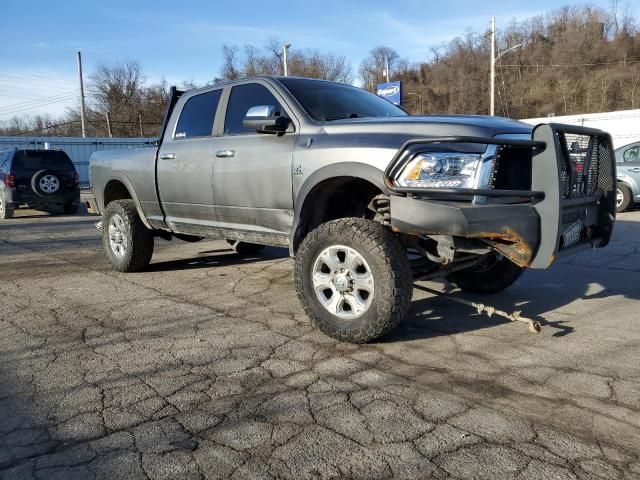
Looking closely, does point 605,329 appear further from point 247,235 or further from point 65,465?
point 65,465

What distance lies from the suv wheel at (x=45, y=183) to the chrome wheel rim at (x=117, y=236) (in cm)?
Answer: 819

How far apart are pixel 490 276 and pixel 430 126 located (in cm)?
208

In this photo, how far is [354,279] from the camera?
3893 mm

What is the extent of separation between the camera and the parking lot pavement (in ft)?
8.14

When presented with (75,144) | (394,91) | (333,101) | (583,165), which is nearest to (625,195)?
(583,165)

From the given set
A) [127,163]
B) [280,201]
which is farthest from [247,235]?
[127,163]

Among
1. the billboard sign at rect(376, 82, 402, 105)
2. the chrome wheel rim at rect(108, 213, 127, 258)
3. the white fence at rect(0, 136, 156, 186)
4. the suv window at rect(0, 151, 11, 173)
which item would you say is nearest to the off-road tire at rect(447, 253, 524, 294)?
the chrome wheel rim at rect(108, 213, 127, 258)

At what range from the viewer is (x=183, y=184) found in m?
5.62

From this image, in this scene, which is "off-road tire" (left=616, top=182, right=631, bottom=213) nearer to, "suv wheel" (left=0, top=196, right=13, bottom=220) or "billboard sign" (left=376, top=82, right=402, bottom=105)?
"billboard sign" (left=376, top=82, right=402, bottom=105)

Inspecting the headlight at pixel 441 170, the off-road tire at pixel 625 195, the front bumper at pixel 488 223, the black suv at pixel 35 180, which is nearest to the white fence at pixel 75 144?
the black suv at pixel 35 180

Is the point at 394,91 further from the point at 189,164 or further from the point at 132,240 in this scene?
the point at 189,164

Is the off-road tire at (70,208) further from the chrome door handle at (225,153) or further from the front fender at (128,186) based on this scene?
the chrome door handle at (225,153)

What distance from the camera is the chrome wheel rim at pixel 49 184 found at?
1376cm

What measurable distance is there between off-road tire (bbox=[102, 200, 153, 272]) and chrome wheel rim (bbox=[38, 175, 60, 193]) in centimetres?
819
